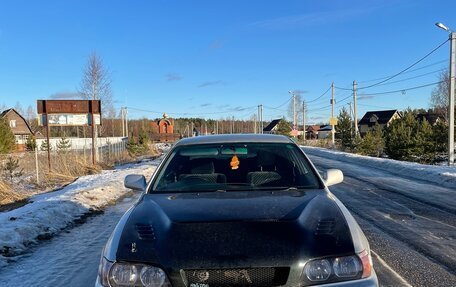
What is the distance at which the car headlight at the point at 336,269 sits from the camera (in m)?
2.57

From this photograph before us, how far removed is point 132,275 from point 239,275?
2.14 feet

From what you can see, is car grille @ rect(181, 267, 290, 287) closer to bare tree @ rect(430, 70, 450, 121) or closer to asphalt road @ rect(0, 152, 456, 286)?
asphalt road @ rect(0, 152, 456, 286)

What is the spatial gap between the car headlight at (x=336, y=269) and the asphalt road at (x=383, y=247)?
2.07 m

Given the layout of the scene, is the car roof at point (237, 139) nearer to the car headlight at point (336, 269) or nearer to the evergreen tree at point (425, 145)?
the car headlight at point (336, 269)

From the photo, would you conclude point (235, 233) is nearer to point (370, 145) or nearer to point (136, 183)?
point (136, 183)

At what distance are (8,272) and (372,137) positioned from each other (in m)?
38.4

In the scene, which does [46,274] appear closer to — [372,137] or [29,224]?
[29,224]

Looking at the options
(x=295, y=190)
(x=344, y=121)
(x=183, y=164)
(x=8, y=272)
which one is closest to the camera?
(x=295, y=190)

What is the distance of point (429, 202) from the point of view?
983 centimetres

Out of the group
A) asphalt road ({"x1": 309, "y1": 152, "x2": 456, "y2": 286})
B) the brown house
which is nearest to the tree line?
asphalt road ({"x1": 309, "y1": 152, "x2": 456, "y2": 286})

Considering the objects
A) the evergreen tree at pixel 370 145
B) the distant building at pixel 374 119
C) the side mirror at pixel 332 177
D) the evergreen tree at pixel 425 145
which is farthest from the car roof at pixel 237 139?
the distant building at pixel 374 119

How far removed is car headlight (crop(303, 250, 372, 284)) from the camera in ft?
8.45

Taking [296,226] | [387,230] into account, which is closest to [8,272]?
[296,226]

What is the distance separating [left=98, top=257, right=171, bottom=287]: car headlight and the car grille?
0.52ft
